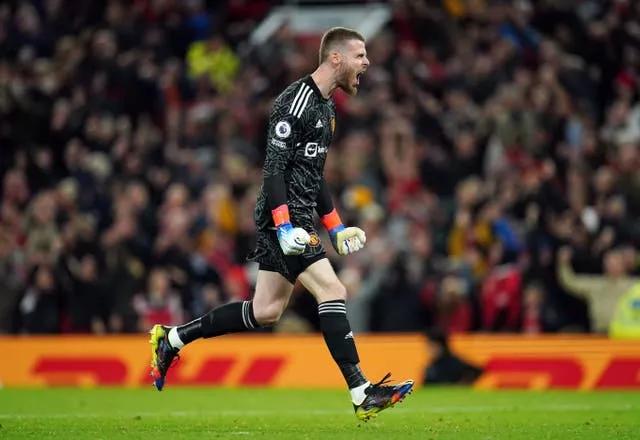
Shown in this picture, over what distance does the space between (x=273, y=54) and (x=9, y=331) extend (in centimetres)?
605

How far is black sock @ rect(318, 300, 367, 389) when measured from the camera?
33.4ft

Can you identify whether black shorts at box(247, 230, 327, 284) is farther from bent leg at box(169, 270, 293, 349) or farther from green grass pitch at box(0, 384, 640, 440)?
green grass pitch at box(0, 384, 640, 440)

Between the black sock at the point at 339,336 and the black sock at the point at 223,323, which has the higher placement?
the black sock at the point at 223,323

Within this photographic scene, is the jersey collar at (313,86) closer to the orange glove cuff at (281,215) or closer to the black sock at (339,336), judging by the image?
the orange glove cuff at (281,215)

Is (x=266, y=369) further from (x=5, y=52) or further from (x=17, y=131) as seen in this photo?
(x=5, y=52)

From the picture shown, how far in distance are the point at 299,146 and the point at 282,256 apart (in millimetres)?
796

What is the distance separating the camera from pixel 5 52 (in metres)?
22.9

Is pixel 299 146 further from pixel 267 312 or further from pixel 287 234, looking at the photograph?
pixel 267 312

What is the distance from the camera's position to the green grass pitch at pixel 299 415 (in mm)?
10023

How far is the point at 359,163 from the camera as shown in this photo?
19828 millimetres

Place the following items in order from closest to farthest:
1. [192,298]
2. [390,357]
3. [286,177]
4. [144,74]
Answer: [286,177]
[390,357]
[192,298]
[144,74]

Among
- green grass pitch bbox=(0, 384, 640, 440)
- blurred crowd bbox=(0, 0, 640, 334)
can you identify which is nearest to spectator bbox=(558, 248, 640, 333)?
blurred crowd bbox=(0, 0, 640, 334)

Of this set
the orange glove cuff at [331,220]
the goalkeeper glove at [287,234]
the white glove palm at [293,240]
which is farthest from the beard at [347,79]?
the white glove palm at [293,240]

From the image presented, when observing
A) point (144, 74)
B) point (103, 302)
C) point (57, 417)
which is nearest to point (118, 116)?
point (144, 74)
